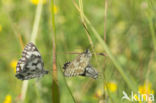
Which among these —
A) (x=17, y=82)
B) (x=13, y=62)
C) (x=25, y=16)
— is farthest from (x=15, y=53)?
(x=17, y=82)

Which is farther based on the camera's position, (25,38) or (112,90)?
(25,38)

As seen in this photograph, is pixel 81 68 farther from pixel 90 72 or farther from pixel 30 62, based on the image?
pixel 30 62

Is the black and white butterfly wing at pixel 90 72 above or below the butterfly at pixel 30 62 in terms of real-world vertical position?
below

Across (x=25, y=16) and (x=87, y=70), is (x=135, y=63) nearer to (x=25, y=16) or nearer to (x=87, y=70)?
(x=25, y=16)

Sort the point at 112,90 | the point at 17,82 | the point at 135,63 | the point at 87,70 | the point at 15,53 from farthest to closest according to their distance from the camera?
the point at 15,53 → the point at 135,63 → the point at 17,82 → the point at 112,90 → the point at 87,70

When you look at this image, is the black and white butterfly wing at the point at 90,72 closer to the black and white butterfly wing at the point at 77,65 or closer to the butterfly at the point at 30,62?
the black and white butterfly wing at the point at 77,65

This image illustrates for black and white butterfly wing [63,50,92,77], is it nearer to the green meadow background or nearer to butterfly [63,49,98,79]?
butterfly [63,49,98,79]

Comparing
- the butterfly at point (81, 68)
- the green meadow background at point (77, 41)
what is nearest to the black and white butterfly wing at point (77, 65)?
the butterfly at point (81, 68)

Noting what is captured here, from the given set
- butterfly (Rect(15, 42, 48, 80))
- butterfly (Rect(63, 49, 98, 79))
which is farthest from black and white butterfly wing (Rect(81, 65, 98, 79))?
butterfly (Rect(15, 42, 48, 80))
